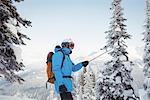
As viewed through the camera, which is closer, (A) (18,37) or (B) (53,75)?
(B) (53,75)

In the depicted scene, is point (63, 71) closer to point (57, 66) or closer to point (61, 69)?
point (61, 69)

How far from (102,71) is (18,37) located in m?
11.7

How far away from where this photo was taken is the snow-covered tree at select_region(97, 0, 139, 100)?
25922 mm

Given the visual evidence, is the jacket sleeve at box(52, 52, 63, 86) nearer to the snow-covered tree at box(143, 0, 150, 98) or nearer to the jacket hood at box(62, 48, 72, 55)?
the jacket hood at box(62, 48, 72, 55)

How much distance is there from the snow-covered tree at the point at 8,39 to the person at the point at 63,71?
8206mm

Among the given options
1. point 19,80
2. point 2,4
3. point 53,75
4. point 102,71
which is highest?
point 2,4

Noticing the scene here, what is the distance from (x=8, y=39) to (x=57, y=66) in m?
8.88

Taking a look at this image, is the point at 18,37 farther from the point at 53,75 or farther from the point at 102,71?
the point at 102,71

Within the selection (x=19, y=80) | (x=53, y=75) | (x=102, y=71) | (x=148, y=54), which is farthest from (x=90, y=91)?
(x=53, y=75)

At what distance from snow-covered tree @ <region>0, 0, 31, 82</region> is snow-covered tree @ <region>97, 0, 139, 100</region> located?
418 inches

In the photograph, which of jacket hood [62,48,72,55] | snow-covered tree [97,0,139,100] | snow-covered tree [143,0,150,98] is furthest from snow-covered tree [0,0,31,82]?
snow-covered tree [143,0,150,98]

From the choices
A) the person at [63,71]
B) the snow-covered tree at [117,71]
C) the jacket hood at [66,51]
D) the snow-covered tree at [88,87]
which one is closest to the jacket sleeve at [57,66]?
the person at [63,71]

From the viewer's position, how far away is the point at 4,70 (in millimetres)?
16859

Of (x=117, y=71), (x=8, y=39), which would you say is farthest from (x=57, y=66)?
(x=117, y=71)
